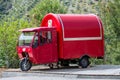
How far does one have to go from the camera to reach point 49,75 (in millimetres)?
16141

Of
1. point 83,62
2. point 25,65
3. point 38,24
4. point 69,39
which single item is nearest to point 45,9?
point 38,24

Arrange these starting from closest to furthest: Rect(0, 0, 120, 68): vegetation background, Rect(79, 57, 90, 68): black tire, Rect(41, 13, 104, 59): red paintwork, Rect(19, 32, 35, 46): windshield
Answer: Rect(19, 32, 35, 46): windshield
Rect(41, 13, 104, 59): red paintwork
Rect(79, 57, 90, 68): black tire
Rect(0, 0, 120, 68): vegetation background

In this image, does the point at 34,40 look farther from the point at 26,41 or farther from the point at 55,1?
the point at 55,1

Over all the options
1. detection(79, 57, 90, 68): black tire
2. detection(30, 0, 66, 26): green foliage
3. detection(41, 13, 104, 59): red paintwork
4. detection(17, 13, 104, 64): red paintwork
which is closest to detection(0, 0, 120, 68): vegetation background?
detection(30, 0, 66, 26): green foliage

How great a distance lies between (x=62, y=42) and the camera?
60.2 ft

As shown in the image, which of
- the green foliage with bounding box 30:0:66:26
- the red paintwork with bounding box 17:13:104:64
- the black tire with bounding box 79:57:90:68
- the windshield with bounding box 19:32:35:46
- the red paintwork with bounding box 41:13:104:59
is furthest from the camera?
the green foliage with bounding box 30:0:66:26

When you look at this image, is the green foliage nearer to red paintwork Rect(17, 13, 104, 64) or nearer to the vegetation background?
the vegetation background

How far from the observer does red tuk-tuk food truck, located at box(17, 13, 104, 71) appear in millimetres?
17812

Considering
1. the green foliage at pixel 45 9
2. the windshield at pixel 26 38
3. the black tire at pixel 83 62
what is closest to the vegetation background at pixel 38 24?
the green foliage at pixel 45 9

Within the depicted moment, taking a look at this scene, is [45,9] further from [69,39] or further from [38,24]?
[69,39]

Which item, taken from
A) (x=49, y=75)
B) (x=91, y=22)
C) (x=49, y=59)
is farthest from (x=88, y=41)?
(x=49, y=75)

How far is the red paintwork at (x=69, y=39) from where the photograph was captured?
17984mm

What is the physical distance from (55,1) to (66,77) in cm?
2464

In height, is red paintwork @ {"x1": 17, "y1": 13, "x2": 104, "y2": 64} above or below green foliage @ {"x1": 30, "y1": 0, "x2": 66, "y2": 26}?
below
